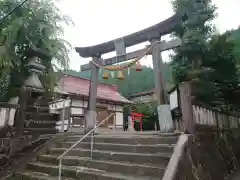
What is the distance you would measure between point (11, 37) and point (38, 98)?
2.40 meters

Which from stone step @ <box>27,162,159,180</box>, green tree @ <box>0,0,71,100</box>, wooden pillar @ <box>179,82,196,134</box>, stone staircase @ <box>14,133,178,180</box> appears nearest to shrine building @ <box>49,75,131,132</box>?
green tree @ <box>0,0,71,100</box>

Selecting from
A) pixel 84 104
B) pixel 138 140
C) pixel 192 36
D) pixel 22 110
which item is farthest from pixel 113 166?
pixel 84 104

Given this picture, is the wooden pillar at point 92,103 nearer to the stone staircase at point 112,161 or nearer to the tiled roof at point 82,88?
the stone staircase at point 112,161

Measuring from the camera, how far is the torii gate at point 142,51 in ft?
20.8

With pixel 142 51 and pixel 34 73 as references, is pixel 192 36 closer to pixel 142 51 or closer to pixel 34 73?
pixel 142 51

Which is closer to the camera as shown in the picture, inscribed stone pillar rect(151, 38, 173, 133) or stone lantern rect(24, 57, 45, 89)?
inscribed stone pillar rect(151, 38, 173, 133)

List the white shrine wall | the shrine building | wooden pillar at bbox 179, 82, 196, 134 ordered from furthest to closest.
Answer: the shrine building < the white shrine wall < wooden pillar at bbox 179, 82, 196, 134

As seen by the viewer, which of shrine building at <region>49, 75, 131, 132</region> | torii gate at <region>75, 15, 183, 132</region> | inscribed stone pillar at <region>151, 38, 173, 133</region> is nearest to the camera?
inscribed stone pillar at <region>151, 38, 173, 133</region>

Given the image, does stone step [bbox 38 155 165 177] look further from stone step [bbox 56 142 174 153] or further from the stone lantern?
the stone lantern

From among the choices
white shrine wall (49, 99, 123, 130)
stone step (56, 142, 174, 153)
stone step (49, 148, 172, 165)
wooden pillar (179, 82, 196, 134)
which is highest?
white shrine wall (49, 99, 123, 130)

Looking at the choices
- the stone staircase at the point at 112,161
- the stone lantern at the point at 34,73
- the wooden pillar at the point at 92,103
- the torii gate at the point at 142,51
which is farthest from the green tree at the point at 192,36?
the stone lantern at the point at 34,73

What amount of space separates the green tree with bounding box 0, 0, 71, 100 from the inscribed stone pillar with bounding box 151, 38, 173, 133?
153 inches

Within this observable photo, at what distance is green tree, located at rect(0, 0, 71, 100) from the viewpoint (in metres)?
6.43

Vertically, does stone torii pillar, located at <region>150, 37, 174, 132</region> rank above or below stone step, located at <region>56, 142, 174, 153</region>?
above
